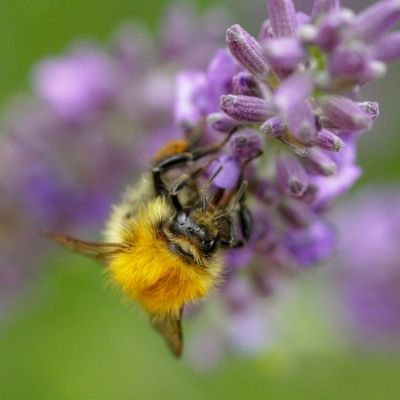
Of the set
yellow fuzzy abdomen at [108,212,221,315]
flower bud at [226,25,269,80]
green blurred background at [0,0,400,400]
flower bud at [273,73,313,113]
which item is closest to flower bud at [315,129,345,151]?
flower bud at [273,73,313,113]

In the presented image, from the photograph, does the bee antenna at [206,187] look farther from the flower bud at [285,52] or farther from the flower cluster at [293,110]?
the flower bud at [285,52]

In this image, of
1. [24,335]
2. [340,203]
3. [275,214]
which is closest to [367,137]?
[340,203]

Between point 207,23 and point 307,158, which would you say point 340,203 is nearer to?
point 207,23

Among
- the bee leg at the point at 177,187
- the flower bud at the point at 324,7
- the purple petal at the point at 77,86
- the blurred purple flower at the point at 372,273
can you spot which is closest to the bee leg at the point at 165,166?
the bee leg at the point at 177,187

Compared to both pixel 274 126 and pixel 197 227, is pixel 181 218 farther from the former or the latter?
pixel 274 126

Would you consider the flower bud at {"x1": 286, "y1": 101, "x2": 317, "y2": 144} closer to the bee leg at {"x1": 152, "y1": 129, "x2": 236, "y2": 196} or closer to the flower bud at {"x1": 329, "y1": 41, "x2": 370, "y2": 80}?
the flower bud at {"x1": 329, "y1": 41, "x2": 370, "y2": 80}

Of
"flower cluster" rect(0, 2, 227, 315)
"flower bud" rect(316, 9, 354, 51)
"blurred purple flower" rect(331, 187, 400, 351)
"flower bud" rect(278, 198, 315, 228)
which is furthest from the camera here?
"blurred purple flower" rect(331, 187, 400, 351)

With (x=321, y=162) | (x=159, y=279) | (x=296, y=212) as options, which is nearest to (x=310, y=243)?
(x=296, y=212)
